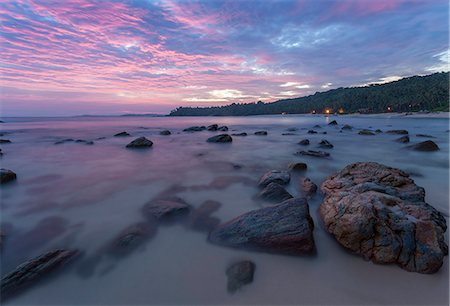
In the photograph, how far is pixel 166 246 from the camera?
3.75 meters

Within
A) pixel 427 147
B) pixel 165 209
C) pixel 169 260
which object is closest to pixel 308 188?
pixel 165 209

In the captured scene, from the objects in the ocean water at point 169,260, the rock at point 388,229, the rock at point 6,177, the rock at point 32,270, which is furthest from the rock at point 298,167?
the rock at point 6,177

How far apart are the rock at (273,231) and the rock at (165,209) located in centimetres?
104

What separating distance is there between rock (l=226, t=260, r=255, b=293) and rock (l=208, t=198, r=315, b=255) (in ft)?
1.25

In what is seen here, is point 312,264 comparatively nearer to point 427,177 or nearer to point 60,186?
point 427,177

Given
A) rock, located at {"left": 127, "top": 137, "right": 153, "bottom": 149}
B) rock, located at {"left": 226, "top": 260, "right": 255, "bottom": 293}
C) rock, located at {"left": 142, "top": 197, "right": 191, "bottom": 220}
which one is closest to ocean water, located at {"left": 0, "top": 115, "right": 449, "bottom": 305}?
rock, located at {"left": 226, "top": 260, "right": 255, "bottom": 293}

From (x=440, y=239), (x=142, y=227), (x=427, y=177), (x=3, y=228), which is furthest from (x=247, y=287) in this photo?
(x=427, y=177)

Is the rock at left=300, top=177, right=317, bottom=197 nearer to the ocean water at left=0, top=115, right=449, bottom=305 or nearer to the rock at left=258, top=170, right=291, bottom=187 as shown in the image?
the ocean water at left=0, top=115, right=449, bottom=305

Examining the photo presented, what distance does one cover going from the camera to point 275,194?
5.33 metres

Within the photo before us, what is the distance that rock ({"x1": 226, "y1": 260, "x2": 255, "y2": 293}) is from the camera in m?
2.94

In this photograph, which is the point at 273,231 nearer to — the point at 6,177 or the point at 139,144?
the point at 6,177

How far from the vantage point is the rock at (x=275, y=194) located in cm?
521

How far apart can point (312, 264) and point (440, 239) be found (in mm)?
1835

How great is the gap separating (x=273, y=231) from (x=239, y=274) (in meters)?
0.90
